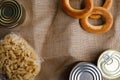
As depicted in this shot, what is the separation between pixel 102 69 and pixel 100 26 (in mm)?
124

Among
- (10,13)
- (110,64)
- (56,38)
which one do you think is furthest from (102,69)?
(10,13)

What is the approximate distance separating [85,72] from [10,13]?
0.87 feet

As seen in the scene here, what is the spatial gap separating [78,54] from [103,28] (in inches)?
4.1

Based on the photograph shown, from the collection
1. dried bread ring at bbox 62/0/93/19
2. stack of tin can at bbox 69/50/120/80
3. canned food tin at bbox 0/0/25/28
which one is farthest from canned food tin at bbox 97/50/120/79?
canned food tin at bbox 0/0/25/28

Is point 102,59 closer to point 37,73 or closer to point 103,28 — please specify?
point 103,28

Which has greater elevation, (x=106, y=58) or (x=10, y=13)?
(x=10, y=13)

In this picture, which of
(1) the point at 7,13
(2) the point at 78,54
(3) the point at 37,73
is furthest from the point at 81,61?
(1) the point at 7,13

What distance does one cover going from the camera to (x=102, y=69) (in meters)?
1.10

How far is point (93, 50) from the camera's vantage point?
1.12 m

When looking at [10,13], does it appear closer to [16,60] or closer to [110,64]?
[16,60]

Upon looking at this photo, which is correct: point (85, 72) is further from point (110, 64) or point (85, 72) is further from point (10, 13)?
point (10, 13)

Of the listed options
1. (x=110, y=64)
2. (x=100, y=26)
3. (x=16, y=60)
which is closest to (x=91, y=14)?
(x=100, y=26)

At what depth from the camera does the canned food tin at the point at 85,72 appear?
1068 millimetres

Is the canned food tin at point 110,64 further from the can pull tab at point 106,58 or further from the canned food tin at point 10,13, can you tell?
the canned food tin at point 10,13
